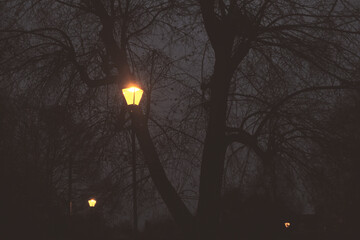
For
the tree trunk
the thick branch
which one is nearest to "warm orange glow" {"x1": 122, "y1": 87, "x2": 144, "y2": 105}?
the thick branch

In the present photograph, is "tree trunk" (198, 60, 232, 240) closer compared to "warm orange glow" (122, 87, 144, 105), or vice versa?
"tree trunk" (198, 60, 232, 240)

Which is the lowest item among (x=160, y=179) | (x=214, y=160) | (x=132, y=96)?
(x=160, y=179)

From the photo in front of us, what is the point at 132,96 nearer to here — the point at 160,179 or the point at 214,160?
the point at 160,179

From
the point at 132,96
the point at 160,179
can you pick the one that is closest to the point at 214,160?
the point at 160,179

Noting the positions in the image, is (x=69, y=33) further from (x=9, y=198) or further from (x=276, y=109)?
(x=9, y=198)

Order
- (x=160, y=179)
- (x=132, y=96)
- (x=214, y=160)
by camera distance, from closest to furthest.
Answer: (x=214, y=160)
(x=160, y=179)
(x=132, y=96)

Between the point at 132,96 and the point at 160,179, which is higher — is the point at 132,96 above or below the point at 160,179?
above

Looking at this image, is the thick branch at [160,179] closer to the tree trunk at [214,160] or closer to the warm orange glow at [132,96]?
the warm orange glow at [132,96]

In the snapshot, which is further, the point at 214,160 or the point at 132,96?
the point at 132,96

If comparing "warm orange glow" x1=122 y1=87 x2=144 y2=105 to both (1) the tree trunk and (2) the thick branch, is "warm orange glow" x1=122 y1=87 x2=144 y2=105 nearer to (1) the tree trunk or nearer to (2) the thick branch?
(2) the thick branch

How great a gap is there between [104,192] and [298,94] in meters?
4.46

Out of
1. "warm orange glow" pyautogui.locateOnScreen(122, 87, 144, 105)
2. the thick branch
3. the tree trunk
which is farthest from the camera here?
"warm orange glow" pyautogui.locateOnScreen(122, 87, 144, 105)

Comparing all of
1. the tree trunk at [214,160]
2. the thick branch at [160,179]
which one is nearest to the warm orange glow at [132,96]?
the thick branch at [160,179]

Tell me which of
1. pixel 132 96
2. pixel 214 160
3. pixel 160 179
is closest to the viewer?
pixel 214 160
